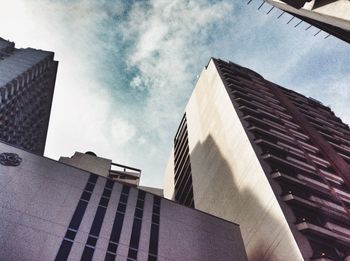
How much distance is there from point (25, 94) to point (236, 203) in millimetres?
33812

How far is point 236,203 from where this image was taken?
3588cm

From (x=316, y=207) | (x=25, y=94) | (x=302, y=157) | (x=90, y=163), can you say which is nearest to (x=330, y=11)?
(x=316, y=207)

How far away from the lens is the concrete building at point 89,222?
21.3m

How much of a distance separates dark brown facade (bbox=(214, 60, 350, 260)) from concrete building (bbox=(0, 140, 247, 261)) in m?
5.54

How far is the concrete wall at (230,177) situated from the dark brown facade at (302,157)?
0.91 meters

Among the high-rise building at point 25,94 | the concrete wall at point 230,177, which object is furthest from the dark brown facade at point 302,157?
the high-rise building at point 25,94

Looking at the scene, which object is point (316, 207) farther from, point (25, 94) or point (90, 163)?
point (25, 94)

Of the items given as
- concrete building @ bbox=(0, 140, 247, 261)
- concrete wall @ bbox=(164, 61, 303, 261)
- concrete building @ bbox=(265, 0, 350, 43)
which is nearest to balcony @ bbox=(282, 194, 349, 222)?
concrete wall @ bbox=(164, 61, 303, 261)

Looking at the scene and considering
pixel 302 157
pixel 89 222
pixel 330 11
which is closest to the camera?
pixel 330 11

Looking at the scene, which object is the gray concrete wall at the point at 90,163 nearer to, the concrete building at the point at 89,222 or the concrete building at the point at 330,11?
the concrete building at the point at 89,222

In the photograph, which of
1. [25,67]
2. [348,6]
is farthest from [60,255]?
[25,67]

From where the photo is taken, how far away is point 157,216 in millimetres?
28625

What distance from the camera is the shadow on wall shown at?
2838 cm

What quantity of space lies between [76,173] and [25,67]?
29.5m
